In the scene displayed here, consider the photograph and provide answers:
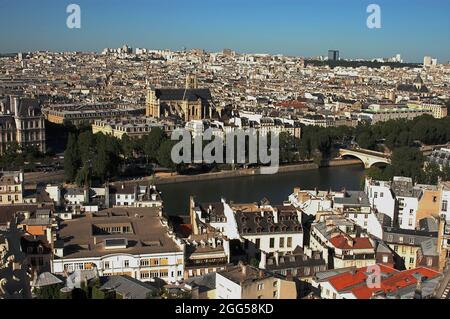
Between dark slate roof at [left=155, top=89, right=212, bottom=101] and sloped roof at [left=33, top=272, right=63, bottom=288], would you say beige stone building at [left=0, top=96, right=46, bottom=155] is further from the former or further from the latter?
sloped roof at [left=33, top=272, right=63, bottom=288]

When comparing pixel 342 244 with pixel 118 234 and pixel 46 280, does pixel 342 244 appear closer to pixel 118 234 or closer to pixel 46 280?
pixel 118 234

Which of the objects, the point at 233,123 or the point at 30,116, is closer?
the point at 30,116

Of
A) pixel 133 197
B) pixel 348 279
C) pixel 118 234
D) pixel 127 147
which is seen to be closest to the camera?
pixel 348 279

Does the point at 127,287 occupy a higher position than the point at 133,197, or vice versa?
the point at 127,287

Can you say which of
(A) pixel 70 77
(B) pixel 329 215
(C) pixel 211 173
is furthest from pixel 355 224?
(A) pixel 70 77

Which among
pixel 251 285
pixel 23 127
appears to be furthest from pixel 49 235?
pixel 23 127

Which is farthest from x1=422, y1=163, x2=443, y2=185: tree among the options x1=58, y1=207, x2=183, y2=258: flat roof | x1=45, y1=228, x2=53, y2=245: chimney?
x1=45, y1=228, x2=53, y2=245: chimney

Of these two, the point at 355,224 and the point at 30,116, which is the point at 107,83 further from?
the point at 355,224
